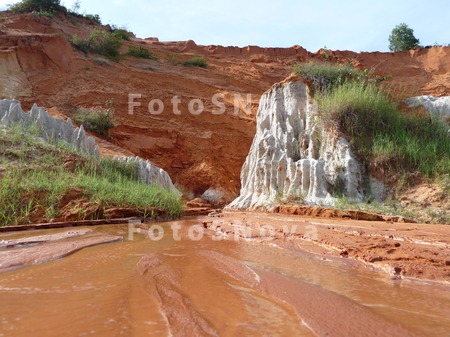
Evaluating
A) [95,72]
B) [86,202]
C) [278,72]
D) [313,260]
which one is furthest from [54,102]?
[313,260]

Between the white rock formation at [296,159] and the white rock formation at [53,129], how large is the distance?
2906 millimetres

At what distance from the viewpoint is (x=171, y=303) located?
1.62 m

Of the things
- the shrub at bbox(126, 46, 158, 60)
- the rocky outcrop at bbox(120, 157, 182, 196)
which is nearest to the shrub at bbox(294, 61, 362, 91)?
the rocky outcrop at bbox(120, 157, 182, 196)

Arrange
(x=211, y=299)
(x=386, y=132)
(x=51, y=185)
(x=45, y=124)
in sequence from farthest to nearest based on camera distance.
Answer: (x=45, y=124) < (x=386, y=132) < (x=51, y=185) < (x=211, y=299)

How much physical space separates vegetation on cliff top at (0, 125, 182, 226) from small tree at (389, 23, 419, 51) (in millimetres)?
32027

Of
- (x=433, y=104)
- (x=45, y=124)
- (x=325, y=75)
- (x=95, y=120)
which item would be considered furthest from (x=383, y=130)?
(x=95, y=120)

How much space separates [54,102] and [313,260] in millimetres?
18294

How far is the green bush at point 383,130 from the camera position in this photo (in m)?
8.11

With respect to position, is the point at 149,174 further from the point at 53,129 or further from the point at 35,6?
the point at 35,6

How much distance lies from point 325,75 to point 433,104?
3386 millimetres

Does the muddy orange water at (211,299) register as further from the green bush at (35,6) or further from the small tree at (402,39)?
the small tree at (402,39)

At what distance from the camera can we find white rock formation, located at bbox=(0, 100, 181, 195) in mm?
9172

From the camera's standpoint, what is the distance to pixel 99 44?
24156mm

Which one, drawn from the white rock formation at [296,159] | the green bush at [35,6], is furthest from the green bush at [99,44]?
the white rock formation at [296,159]
